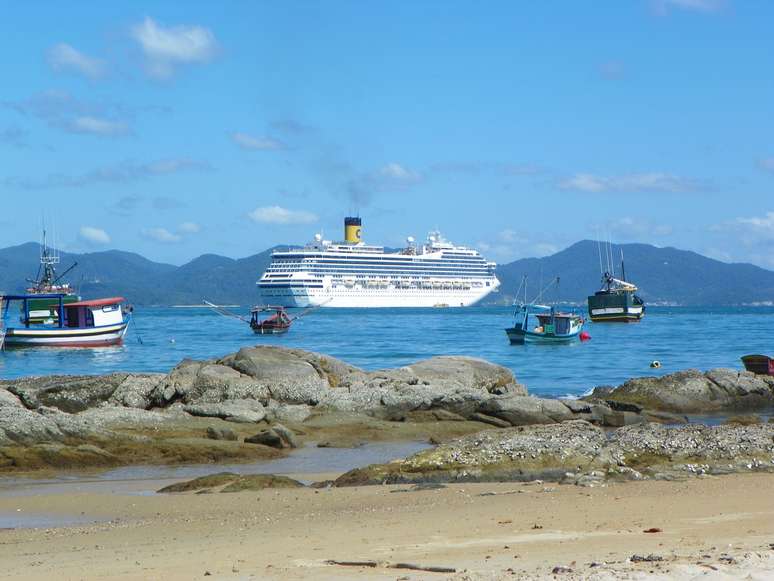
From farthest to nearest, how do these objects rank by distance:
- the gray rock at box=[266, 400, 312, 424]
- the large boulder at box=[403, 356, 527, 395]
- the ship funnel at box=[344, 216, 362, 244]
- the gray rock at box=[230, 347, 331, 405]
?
1. the ship funnel at box=[344, 216, 362, 244]
2. the large boulder at box=[403, 356, 527, 395]
3. the gray rock at box=[230, 347, 331, 405]
4. the gray rock at box=[266, 400, 312, 424]

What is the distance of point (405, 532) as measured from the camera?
24.1 feet

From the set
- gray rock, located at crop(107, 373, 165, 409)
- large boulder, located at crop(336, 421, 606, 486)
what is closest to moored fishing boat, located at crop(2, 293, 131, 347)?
gray rock, located at crop(107, 373, 165, 409)

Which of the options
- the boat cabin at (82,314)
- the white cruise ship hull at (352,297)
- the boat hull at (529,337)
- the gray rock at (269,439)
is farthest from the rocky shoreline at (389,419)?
the white cruise ship hull at (352,297)

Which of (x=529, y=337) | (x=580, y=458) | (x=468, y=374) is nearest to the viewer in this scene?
(x=580, y=458)

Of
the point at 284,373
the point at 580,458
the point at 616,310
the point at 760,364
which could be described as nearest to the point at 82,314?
the point at 284,373

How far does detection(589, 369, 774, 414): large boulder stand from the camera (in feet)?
63.7

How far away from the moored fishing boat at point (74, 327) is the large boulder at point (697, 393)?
1198 inches

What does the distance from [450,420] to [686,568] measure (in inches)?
432

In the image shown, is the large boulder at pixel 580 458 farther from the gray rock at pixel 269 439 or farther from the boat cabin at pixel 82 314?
the boat cabin at pixel 82 314

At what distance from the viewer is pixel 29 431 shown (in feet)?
41.5

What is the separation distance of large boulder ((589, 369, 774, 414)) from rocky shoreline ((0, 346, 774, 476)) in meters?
0.04

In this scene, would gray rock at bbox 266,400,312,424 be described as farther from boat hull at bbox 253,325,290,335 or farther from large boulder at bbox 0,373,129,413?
boat hull at bbox 253,325,290,335

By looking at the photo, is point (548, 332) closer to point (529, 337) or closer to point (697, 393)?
point (529, 337)

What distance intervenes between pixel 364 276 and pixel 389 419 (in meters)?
99.6
